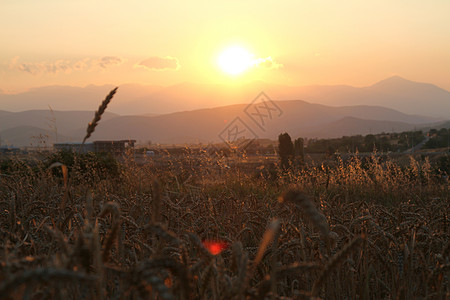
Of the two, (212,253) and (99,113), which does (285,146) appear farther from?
(99,113)

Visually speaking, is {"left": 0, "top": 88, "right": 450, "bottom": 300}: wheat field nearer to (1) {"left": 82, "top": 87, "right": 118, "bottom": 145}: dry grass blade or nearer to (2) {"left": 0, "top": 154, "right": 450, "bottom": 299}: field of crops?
(2) {"left": 0, "top": 154, "right": 450, "bottom": 299}: field of crops

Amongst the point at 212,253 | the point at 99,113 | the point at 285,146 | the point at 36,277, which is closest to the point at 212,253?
the point at 212,253

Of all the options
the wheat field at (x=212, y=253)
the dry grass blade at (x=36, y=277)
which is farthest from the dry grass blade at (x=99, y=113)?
the dry grass blade at (x=36, y=277)

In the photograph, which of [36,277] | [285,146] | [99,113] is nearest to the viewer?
[36,277]

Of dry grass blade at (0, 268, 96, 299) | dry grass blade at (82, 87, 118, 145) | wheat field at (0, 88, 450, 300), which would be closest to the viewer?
dry grass blade at (0, 268, 96, 299)

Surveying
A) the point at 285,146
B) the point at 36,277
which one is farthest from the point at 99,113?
the point at 285,146

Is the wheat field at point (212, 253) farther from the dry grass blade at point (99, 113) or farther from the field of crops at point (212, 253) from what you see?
the dry grass blade at point (99, 113)

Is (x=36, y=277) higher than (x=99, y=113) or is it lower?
lower

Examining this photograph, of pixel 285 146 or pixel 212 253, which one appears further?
pixel 285 146

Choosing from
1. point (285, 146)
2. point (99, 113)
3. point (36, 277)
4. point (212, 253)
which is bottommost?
point (212, 253)

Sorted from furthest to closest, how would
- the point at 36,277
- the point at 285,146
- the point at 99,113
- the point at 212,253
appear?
the point at 285,146 → the point at 212,253 → the point at 99,113 → the point at 36,277

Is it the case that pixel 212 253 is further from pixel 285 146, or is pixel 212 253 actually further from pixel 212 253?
pixel 285 146

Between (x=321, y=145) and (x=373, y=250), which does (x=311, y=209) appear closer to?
(x=373, y=250)

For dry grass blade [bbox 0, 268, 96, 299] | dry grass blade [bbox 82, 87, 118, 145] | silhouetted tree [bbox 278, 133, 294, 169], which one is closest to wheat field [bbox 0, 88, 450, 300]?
dry grass blade [bbox 0, 268, 96, 299]
